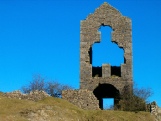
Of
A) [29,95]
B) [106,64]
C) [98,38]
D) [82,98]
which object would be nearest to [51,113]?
[29,95]

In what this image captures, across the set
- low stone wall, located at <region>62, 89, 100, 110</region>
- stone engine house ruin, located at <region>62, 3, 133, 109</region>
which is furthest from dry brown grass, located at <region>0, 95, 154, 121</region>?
stone engine house ruin, located at <region>62, 3, 133, 109</region>

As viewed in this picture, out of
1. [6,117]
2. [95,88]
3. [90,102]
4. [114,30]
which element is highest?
[114,30]

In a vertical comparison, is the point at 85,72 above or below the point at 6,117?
above

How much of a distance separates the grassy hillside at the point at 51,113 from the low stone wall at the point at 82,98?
16.9ft

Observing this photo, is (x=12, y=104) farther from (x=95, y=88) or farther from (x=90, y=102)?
(x=95, y=88)

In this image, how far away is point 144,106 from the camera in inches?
1410

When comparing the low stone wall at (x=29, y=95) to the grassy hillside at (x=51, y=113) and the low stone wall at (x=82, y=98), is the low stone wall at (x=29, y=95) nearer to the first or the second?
the grassy hillside at (x=51, y=113)

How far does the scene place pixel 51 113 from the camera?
2570 cm

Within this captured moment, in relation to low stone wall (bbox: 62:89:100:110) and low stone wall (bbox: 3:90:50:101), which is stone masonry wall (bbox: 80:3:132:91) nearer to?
low stone wall (bbox: 62:89:100:110)

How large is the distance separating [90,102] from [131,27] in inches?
525

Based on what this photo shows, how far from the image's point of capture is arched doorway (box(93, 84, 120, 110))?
144 feet

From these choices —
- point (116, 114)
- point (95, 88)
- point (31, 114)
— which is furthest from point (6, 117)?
point (95, 88)

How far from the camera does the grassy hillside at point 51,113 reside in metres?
24.9

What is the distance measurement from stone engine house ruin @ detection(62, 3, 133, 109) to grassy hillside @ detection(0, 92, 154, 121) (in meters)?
13.8
